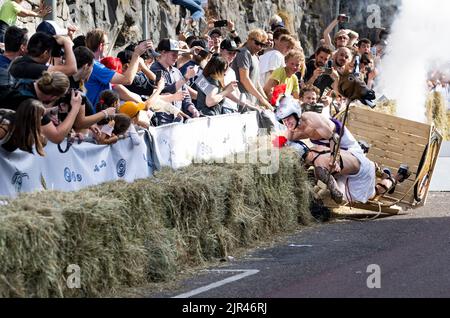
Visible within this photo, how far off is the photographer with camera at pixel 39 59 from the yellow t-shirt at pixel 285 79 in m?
6.65

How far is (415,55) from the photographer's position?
30.2 meters

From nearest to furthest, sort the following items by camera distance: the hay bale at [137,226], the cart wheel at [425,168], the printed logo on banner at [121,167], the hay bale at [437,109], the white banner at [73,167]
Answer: the hay bale at [137,226] < the white banner at [73,167] < the printed logo on banner at [121,167] < the cart wheel at [425,168] < the hay bale at [437,109]

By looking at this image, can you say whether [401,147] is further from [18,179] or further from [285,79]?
[18,179]

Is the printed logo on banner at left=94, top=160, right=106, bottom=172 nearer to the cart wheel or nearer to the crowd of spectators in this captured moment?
the crowd of spectators

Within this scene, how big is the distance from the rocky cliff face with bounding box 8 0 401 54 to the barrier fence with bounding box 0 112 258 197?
4604 mm

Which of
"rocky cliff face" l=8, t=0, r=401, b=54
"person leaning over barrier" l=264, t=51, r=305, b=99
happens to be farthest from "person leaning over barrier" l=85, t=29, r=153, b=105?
"rocky cliff face" l=8, t=0, r=401, b=54

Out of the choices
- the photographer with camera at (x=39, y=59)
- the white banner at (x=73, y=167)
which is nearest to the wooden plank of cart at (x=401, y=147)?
the white banner at (x=73, y=167)

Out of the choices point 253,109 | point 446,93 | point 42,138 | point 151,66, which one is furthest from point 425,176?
point 446,93

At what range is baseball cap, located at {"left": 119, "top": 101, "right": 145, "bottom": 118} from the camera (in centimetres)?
1326

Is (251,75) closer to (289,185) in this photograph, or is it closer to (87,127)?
(289,185)

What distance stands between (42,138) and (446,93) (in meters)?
22.3

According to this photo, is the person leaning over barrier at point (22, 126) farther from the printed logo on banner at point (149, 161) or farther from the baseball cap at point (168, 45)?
the baseball cap at point (168, 45)

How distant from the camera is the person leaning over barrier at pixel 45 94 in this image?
10523 mm

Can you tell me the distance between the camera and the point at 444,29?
31.4m
